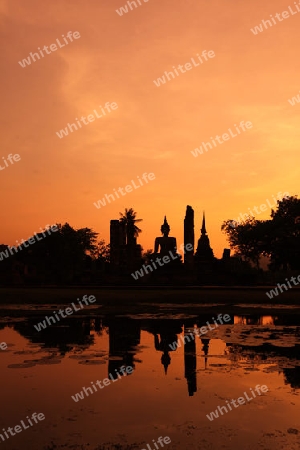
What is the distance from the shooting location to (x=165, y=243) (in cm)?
5797

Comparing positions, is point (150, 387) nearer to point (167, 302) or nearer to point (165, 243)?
point (167, 302)

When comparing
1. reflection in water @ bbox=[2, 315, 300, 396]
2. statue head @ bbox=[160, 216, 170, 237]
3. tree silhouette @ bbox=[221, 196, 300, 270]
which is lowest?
tree silhouette @ bbox=[221, 196, 300, 270]

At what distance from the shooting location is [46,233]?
8006 centimetres

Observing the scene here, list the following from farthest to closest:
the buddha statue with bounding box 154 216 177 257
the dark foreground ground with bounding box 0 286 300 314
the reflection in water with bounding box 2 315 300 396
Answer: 1. the buddha statue with bounding box 154 216 177 257
2. the dark foreground ground with bounding box 0 286 300 314
3. the reflection in water with bounding box 2 315 300 396

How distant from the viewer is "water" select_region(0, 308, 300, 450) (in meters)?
6.80

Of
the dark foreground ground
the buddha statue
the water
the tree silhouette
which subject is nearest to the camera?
the water

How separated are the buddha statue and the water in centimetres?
3990

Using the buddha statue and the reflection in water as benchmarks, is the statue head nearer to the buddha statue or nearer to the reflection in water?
the buddha statue

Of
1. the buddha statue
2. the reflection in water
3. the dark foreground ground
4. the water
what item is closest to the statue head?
the buddha statue

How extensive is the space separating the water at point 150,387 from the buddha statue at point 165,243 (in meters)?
39.9

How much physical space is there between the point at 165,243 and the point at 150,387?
4850 centimetres

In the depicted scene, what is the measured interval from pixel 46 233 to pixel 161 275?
3371cm

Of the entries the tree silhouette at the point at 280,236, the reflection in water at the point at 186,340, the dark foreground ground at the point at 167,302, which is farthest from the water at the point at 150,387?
the tree silhouette at the point at 280,236

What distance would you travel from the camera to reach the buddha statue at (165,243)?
57162 mm
